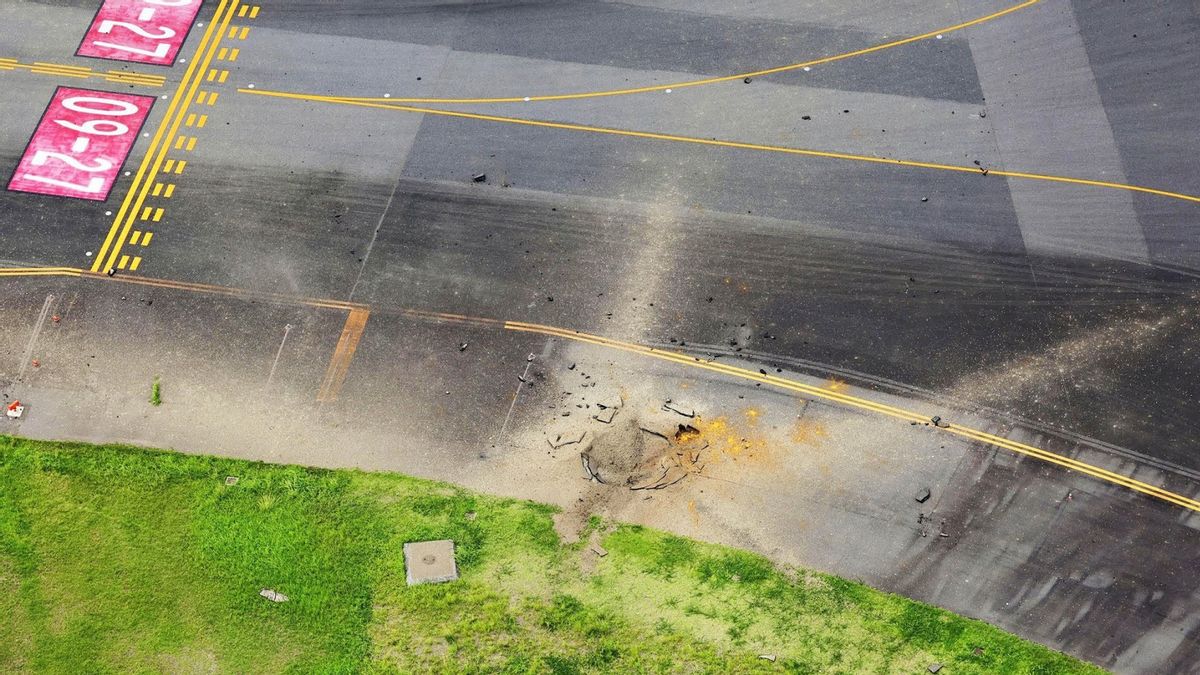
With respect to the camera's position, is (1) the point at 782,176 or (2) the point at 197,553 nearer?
(2) the point at 197,553

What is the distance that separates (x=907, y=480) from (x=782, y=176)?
845cm

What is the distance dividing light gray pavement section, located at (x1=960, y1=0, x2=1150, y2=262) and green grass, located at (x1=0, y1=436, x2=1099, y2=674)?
34.6 feet

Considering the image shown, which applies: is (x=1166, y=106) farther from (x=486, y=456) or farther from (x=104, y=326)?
(x=104, y=326)

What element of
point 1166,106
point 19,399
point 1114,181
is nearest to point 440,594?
point 19,399

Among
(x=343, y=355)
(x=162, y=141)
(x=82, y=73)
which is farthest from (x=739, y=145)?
(x=82, y=73)

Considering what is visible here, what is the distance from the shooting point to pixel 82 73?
27.5 metres

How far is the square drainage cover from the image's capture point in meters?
20.2

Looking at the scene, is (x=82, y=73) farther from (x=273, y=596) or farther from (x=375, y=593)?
(x=375, y=593)

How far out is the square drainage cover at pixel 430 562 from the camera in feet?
66.3

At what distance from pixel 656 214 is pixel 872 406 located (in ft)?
22.8

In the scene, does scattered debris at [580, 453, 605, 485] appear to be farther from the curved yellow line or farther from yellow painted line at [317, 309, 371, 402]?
the curved yellow line

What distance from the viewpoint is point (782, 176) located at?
2620cm

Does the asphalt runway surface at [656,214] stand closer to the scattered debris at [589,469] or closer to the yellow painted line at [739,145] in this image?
the yellow painted line at [739,145]

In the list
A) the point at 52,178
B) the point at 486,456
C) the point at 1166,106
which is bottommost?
the point at 486,456
